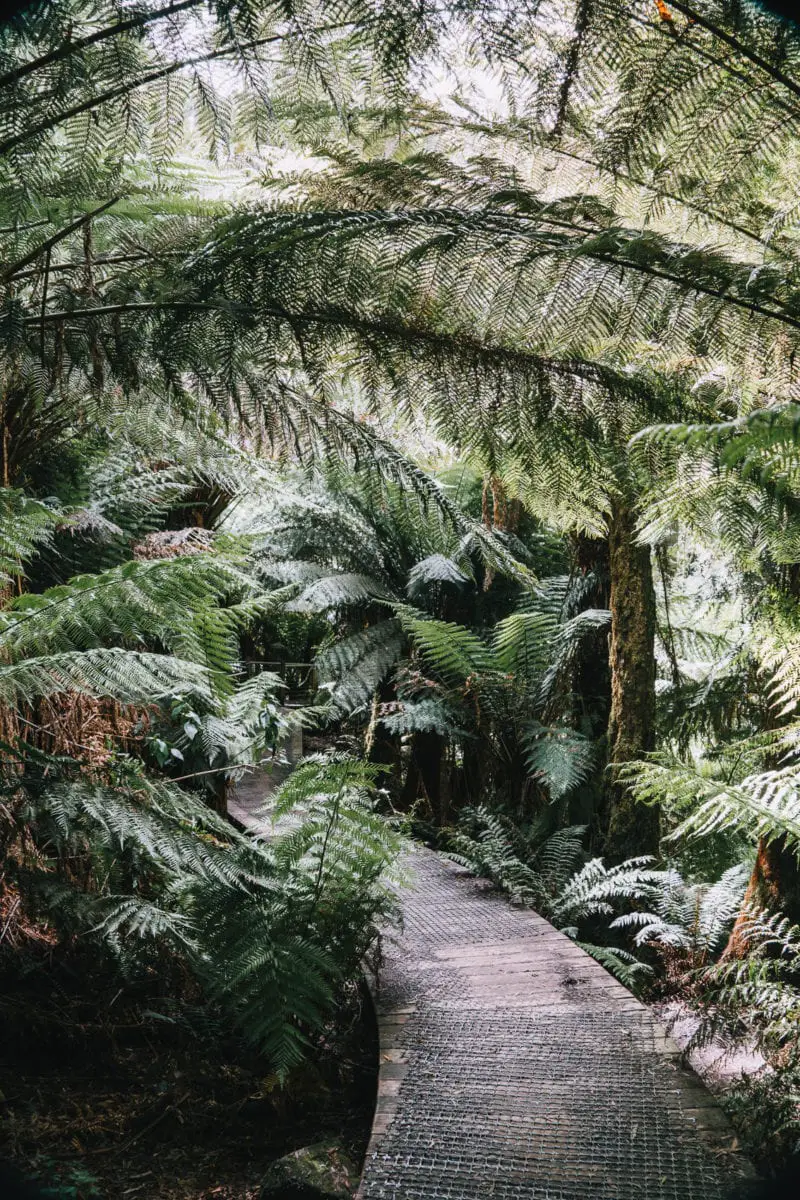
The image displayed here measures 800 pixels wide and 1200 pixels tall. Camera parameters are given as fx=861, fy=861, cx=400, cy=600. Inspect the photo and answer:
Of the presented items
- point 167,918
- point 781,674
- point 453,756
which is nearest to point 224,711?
point 167,918

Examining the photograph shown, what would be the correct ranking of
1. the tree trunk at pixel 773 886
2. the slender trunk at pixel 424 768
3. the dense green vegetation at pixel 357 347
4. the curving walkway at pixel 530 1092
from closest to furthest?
the dense green vegetation at pixel 357 347 → the curving walkway at pixel 530 1092 → the tree trunk at pixel 773 886 → the slender trunk at pixel 424 768

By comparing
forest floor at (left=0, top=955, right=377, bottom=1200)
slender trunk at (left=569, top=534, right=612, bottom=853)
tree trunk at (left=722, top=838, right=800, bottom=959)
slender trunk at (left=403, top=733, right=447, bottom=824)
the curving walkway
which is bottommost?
forest floor at (left=0, top=955, right=377, bottom=1200)

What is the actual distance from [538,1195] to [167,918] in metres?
1.18

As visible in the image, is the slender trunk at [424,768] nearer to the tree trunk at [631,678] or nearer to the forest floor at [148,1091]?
the tree trunk at [631,678]

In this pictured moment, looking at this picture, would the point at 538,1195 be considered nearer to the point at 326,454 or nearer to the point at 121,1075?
the point at 121,1075

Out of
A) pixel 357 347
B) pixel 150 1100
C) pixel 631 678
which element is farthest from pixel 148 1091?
pixel 631 678

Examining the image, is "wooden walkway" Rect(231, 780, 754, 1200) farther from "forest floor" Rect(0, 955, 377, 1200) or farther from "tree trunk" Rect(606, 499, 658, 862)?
"tree trunk" Rect(606, 499, 658, 862)

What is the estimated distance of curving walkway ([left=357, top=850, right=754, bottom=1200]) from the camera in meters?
1.74

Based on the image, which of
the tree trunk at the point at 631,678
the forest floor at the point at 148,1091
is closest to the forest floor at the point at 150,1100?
the forest floor at the point at 148,1091

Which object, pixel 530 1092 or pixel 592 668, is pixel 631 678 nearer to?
pixel 592 668

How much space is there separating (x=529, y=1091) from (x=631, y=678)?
7.57 ft

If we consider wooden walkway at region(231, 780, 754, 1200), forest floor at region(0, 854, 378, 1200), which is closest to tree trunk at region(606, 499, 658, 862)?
wooden walkway at region(231, 780, 754, 1200)

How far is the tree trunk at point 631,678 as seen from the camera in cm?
402

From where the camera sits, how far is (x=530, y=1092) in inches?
80.5
